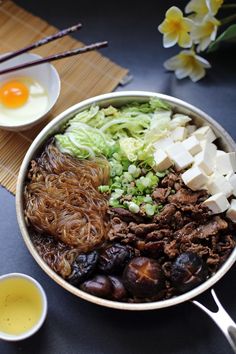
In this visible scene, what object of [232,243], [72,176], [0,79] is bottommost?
[232,243]

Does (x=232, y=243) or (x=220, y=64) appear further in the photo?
(x=220, y=64)

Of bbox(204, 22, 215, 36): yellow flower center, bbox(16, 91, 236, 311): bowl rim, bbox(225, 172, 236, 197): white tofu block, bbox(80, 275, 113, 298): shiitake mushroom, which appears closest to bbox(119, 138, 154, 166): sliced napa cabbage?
bbox(16, 91, 236, 311): bowl rim

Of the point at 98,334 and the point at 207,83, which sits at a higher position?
the point at 207,83

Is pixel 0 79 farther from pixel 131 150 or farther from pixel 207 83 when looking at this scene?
pixel 207 83

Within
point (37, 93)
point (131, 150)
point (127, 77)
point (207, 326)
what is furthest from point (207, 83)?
point (207, 326)

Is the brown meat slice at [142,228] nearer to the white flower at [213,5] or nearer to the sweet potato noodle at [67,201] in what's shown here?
the sweet potato noodle at [67,201]
